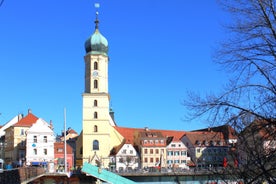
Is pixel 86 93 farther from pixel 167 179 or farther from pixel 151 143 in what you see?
pixel 167 179

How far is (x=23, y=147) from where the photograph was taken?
79.6m

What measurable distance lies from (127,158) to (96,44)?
22939 mm

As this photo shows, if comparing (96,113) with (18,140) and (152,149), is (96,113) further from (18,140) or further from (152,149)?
(152,149)

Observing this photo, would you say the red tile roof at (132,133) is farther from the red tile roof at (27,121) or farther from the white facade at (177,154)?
the red tile roof at (27,121)

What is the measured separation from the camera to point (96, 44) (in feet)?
288

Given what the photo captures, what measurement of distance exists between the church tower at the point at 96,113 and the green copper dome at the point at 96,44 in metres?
1.16

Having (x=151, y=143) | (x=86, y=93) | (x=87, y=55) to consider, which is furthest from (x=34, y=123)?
(x=151, y=143)

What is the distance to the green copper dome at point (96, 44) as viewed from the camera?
287ft

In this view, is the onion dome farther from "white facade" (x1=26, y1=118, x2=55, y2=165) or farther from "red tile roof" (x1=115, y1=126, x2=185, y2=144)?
"red tile roof" (x1=115, y1=126, x2=185, y2=144)

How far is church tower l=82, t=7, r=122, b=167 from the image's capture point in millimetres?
81438

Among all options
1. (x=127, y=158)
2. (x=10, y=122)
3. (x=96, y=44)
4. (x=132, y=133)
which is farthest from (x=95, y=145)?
(x=10, y=122)

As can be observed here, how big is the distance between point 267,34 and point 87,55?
263 feet

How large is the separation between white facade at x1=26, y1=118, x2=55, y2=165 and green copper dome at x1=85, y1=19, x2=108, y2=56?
59.5ft

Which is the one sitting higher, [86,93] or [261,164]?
[86,93]
